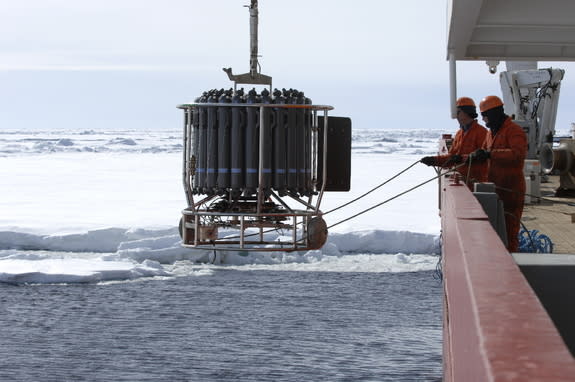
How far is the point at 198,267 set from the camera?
939 inches

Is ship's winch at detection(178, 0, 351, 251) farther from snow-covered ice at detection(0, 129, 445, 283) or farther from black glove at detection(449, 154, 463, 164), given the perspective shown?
snow-covered ice at detection(0, 129, 445, 283)

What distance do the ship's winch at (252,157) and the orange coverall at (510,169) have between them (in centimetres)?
183

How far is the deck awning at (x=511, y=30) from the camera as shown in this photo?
44.5 feet

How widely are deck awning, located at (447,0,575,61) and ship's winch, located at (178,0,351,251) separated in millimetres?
4519

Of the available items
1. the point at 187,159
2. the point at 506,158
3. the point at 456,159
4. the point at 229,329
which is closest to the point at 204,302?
the point at 229,329

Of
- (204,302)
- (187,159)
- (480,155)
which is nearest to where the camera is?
(480,155)

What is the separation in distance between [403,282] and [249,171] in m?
12.4

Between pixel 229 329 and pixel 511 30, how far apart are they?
288 inches

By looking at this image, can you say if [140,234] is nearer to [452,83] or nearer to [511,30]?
[452,83]

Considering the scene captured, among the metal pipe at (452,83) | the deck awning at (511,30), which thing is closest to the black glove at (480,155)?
the deck awning at (511,30)

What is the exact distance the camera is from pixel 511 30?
15.1m

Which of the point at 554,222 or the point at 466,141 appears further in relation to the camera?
the point at 554,222

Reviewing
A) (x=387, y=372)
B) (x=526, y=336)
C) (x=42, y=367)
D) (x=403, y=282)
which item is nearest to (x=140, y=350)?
(x=42, y=367)

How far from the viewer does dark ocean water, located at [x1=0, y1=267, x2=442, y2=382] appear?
43.6 feet
